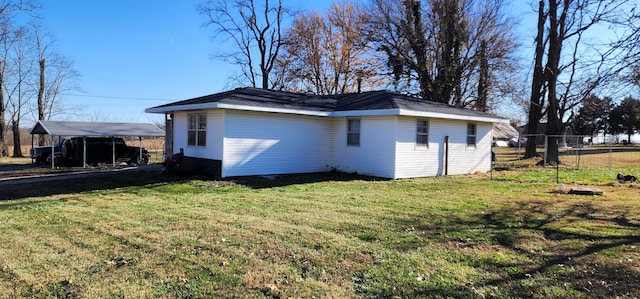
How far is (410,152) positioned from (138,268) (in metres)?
10.7

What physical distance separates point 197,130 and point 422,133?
302 inches

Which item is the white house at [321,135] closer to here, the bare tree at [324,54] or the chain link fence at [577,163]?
the chain link fence at [577,163]

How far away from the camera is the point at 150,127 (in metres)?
23.6

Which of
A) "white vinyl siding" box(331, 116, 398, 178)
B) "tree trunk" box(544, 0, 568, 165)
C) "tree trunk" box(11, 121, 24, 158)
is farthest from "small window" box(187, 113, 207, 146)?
"tree trunk" box(11, 121, 24, 158)

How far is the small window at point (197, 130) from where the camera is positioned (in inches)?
524

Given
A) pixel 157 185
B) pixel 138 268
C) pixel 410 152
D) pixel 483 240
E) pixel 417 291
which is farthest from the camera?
pixel 410 152

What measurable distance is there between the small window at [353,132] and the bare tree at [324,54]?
1566 centimetres

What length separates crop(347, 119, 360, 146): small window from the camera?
14406 millimetres

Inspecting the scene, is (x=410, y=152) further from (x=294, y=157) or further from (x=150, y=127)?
(x=150, y=127)

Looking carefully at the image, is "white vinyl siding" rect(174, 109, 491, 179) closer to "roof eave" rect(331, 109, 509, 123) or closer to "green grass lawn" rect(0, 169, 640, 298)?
"roof eave" rect(331, 109, 509, 123)

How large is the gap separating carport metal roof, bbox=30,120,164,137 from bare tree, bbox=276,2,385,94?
1193 cm

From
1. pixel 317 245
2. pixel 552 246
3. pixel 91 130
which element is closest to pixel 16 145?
pixel 91 130

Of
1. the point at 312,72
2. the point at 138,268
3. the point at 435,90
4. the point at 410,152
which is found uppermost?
the point at 312,72

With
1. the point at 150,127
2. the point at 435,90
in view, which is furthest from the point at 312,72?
the point at 150,127
